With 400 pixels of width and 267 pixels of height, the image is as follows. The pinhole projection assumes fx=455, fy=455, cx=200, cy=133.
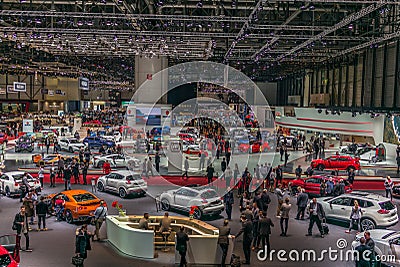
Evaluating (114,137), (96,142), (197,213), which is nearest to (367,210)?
(197,213)

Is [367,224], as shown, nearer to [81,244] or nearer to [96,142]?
[81,244]

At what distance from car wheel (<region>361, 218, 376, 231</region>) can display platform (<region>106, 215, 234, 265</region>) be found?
5.33 m

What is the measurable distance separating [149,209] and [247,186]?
4.70 m

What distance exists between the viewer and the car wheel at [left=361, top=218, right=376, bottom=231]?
553 inches

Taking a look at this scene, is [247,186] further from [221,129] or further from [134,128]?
[221,129]

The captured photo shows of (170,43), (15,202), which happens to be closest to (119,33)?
(170,43)

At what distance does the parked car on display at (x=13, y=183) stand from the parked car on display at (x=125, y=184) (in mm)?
2847

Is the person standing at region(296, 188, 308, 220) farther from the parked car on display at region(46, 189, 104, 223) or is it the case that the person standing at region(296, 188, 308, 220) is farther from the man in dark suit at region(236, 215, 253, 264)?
the parked car on display at region(46, 189, 104, 223)

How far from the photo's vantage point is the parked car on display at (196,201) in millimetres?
15047

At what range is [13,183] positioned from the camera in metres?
18.3

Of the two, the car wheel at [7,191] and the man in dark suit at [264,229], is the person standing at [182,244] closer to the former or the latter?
the man in dark suit at [264,229]

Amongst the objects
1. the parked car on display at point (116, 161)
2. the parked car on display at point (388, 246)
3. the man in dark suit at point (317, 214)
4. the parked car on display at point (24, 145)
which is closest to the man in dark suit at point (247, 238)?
the parked car on display at point (388, 246)

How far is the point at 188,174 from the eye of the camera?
23.1 m

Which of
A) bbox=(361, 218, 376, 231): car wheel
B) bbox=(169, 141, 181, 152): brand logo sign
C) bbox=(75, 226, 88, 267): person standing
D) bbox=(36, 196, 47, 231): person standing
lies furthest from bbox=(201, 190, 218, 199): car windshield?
bbox=(169, 141, 181, 152): brand logo sign
